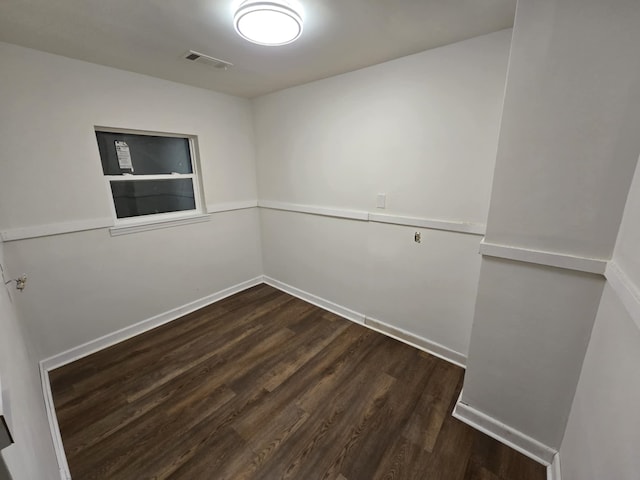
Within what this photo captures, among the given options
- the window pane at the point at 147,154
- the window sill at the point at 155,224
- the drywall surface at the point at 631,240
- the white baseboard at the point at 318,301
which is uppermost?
the window pane at the point at 147,154

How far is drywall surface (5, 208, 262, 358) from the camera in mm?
2014

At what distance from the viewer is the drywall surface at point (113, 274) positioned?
2.01 m

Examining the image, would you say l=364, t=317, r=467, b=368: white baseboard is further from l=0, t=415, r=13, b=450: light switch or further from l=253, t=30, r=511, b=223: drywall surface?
l=0, t=415, r=13, b=450: light switch

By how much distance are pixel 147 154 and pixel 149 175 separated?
0.20 metres

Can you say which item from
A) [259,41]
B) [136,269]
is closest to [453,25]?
[259,41]

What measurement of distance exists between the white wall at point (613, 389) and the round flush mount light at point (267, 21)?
1.69 metres

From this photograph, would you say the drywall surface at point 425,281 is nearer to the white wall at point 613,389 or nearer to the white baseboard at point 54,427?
the white wall at point 613,389

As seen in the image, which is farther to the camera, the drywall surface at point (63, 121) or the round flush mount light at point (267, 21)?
the drywall surface at point (63, 121)

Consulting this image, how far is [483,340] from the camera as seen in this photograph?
1585 millimetres


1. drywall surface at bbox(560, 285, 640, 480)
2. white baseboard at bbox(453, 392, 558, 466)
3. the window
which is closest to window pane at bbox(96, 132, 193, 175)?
the window

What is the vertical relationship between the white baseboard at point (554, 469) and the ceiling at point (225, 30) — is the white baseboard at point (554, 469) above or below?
below

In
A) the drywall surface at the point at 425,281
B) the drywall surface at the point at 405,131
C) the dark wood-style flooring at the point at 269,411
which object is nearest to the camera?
the dark wood-style flooring at the point at 269,411

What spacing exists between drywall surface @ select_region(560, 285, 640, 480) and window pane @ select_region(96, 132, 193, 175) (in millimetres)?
3334

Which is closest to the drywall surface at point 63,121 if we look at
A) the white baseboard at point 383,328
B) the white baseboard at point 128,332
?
the white baseboard at point 128,332
